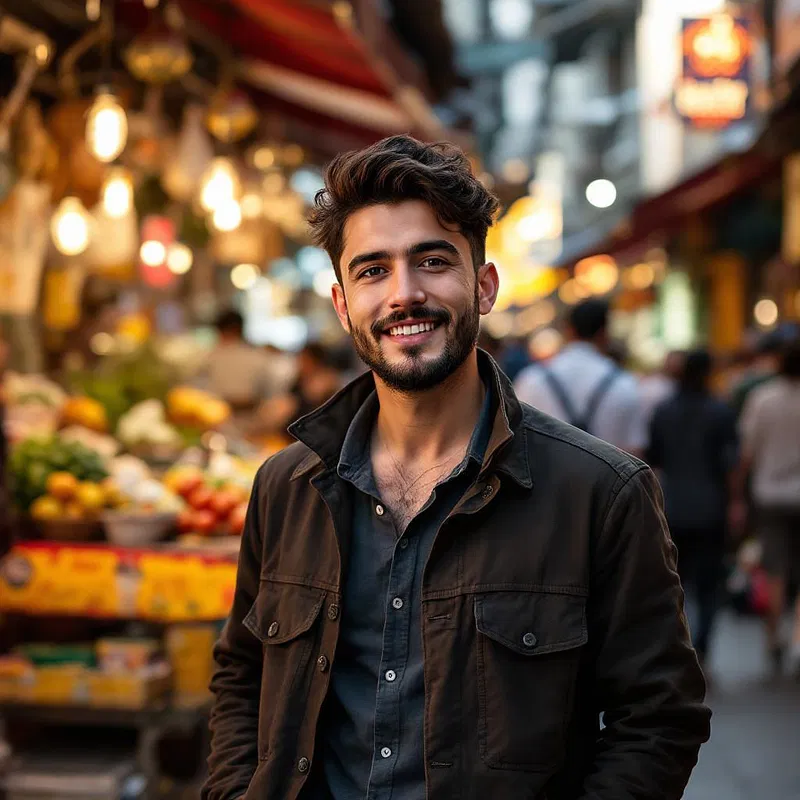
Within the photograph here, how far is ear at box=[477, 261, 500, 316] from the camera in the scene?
2.67 meters

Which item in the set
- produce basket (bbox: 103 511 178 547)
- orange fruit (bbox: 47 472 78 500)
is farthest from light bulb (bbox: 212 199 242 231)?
produce basket (bbox: 103 511 178 547)

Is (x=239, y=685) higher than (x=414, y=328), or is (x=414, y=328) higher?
(x=414, y=328)

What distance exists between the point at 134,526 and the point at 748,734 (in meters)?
3.73

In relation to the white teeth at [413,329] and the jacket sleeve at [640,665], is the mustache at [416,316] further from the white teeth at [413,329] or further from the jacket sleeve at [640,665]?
the jacket sleeve at [640,665]

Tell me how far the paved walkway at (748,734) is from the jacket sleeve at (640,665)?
4.12 meters

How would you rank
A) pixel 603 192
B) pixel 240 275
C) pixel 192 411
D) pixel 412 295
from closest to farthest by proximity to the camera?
Result: 1. pixel 412 295
2. pixel 192 411
3. pixel 240 275
4. pixel 603 192

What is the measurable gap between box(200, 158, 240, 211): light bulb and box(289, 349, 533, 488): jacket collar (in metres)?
6.19

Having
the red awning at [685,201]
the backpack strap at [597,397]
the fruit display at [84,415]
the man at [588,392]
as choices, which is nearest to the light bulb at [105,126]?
the fruit display at [84,415]

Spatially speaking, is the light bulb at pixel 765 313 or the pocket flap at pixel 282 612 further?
the light bulb at pixel 765 313

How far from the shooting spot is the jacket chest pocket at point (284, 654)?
98.5 inches

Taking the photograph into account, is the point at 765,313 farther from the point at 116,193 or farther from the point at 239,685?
the point at 239,685

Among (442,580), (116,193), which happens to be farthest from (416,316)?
(116,193)

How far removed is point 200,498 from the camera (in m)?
6.17

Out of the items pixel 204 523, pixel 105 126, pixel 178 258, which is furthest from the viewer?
pixel 178 258
